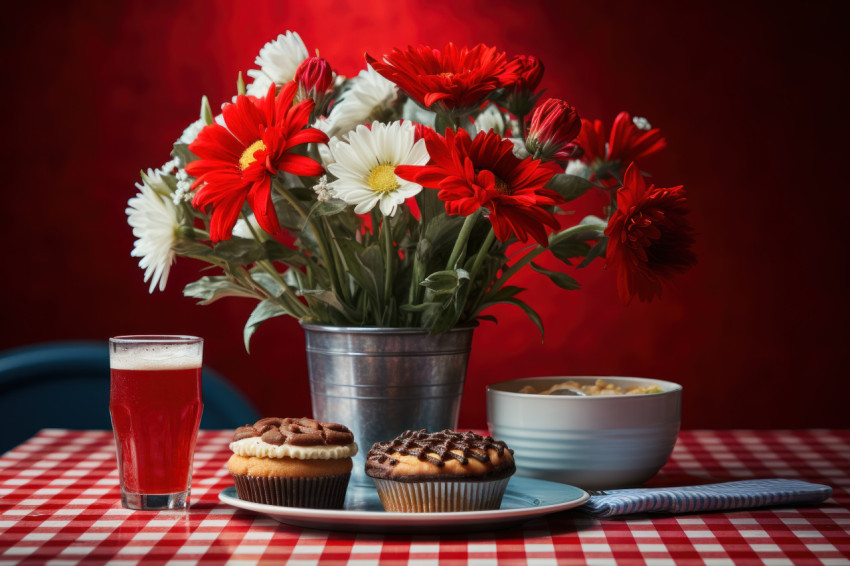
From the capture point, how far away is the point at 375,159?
1.03 metres

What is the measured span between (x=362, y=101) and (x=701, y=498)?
0.58 m

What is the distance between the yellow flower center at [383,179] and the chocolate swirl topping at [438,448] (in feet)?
0.82

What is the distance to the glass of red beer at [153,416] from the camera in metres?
1.00

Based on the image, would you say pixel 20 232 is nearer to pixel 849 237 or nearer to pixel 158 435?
pixel 158 435

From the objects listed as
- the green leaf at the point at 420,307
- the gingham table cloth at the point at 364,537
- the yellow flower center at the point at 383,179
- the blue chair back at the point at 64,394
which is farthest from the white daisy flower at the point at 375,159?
the blue chair back at the point at 64,394

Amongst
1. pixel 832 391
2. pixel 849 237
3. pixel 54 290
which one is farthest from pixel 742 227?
pixel 54 290

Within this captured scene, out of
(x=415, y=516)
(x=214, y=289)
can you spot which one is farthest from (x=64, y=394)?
(x=415, y=516)

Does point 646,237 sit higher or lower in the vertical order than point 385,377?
higher

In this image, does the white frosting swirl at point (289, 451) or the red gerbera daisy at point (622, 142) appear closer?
the white frosting swirl at point (289, 451)

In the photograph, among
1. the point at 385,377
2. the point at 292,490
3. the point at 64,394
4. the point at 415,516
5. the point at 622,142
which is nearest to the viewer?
Answer: the point at 415,516

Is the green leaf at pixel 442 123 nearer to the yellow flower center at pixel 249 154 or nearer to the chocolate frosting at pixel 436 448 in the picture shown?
the yellow flower center at pixel 249 154

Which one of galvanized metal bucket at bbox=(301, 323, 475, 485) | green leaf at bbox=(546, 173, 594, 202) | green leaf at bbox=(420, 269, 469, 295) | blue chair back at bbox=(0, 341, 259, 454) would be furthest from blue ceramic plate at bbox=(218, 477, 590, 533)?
blue chair back at bbox=(0, 341, 259, 454)

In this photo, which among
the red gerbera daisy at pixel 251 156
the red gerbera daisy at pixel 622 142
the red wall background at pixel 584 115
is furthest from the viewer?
the red wall background at pixel 584 115

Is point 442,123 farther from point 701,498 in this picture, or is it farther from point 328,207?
point 701,498
